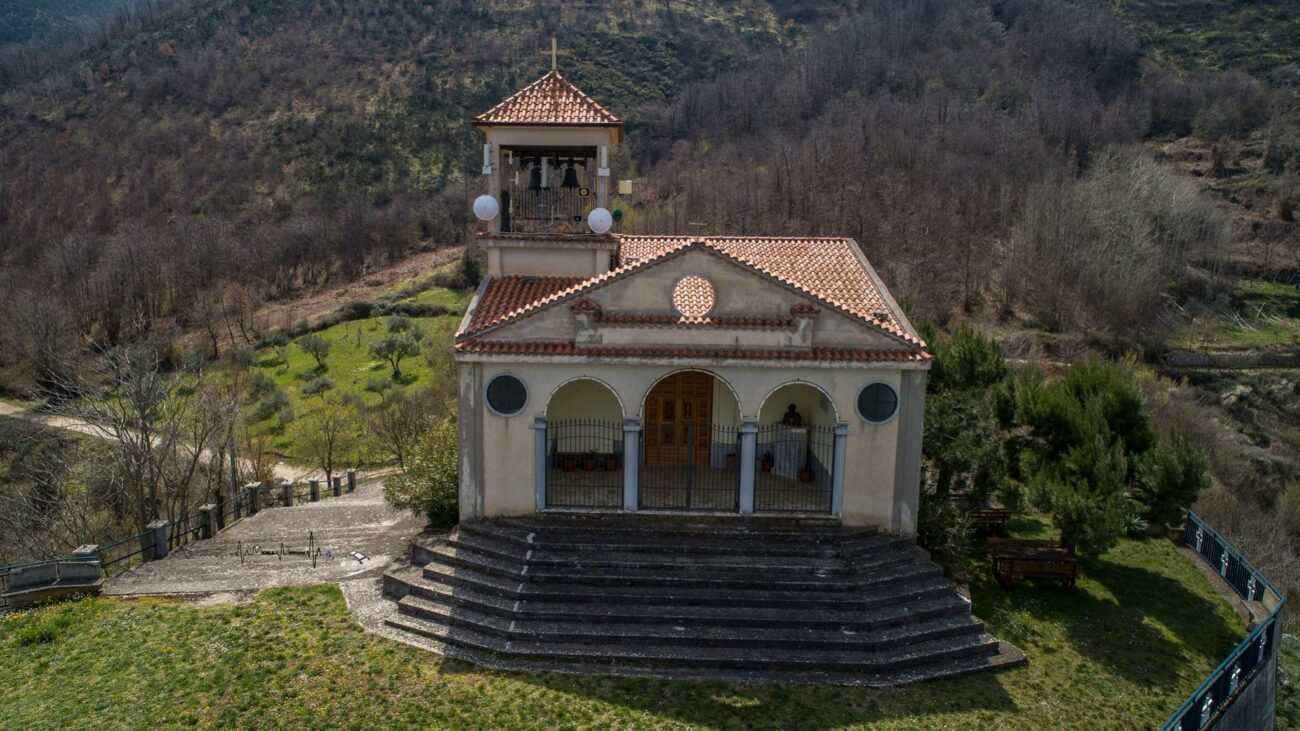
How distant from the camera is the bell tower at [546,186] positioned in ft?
62.5

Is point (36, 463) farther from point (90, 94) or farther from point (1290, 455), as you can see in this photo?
point (90, 94)

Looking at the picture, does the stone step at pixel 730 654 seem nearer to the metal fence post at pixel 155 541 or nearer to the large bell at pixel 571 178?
the metal fence post at pixel 155 541

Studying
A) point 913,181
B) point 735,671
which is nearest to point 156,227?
point 913,181

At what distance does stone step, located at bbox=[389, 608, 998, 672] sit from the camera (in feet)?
47.3

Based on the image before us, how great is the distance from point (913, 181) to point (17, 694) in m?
59.4

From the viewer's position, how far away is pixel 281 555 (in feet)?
61.6

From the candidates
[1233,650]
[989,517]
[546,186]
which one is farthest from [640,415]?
[1233,650]

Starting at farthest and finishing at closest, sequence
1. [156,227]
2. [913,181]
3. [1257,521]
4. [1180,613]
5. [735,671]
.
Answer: [156,227] < [913,181] < [1257,521] < [1180,613] < [735,671]

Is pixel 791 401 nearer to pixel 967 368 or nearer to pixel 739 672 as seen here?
pixel 967 368

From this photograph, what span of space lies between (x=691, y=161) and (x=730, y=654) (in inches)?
2724

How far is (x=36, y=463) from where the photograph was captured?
101 feet

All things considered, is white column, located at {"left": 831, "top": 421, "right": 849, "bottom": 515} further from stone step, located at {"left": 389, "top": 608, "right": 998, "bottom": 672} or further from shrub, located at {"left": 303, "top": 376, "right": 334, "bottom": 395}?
shrub, located at {"left": 303, "top": 376, "right": 334, "bottom": 395}

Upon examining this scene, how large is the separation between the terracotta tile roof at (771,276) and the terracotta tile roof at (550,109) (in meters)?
3.50

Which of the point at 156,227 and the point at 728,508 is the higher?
the point at 156,227
